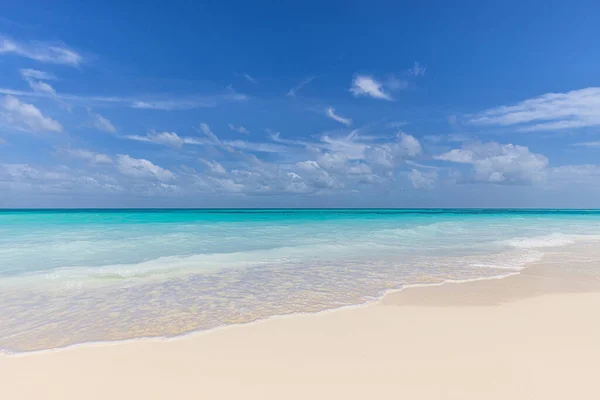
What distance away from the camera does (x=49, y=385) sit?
11.3ft

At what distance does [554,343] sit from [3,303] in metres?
9.25

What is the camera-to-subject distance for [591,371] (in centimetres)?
352

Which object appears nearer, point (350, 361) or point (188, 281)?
point (350, 361)

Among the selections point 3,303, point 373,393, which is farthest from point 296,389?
point 3,303

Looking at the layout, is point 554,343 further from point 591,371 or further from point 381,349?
point 381,349

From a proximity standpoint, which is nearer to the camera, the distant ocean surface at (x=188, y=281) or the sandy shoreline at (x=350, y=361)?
the sandy shoreline at (x=350, y=361)

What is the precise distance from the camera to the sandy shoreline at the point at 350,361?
3285 millimetres

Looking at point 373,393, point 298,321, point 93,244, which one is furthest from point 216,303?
point 93,244

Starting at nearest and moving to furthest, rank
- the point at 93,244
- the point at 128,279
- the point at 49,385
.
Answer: the point at 49,385 → the point at 128,279 → the point at 93,244

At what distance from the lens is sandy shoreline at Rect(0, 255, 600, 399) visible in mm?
3285

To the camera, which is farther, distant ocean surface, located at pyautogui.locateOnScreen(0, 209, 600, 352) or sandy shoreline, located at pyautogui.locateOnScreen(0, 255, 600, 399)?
distant ocean surface, located at pyautogui.locateOnScreen(0, 209, 600, 352)

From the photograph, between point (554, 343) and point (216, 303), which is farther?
point (216, 303)

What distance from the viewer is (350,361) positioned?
12.6 feet

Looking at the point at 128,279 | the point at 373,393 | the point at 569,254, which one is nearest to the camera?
the point at 373,393
